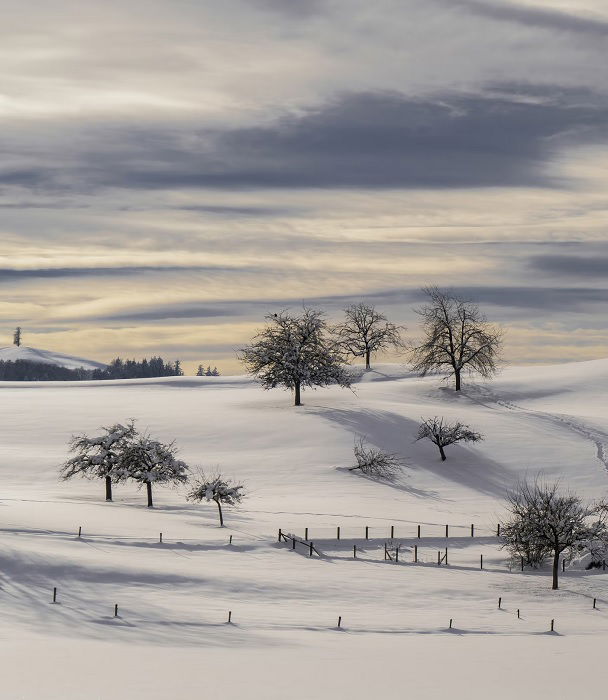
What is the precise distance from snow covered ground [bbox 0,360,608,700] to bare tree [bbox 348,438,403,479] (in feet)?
4.25

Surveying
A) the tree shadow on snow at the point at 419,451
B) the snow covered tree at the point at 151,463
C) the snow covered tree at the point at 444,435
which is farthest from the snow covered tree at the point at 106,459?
the snow covered tree at the point at 444,435

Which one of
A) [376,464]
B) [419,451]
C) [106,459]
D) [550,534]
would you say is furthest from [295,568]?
[419,451]

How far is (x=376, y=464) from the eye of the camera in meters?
70.9

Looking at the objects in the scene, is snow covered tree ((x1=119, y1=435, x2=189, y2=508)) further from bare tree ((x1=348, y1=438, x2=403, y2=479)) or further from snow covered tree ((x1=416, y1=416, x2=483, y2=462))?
snow covered tree ((x1=416, y1=416, x2=483, y2=462))

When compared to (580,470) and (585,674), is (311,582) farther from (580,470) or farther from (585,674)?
(580,470)

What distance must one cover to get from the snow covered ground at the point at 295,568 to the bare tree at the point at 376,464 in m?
1.29

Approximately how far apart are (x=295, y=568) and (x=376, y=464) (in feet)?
77.9

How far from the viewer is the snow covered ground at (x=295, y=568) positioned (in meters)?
31.5

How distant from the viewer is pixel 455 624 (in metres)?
40.1

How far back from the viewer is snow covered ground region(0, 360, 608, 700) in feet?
103

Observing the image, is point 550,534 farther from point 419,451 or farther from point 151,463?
point 151,463

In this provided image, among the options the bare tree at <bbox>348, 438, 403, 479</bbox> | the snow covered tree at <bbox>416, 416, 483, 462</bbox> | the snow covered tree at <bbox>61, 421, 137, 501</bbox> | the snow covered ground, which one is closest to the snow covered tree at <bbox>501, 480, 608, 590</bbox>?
the snow covered ground

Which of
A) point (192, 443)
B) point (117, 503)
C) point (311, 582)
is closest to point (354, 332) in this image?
point (192, 443)

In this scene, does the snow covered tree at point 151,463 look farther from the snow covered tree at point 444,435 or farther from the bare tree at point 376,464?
the snow covered tree at point 444,435
